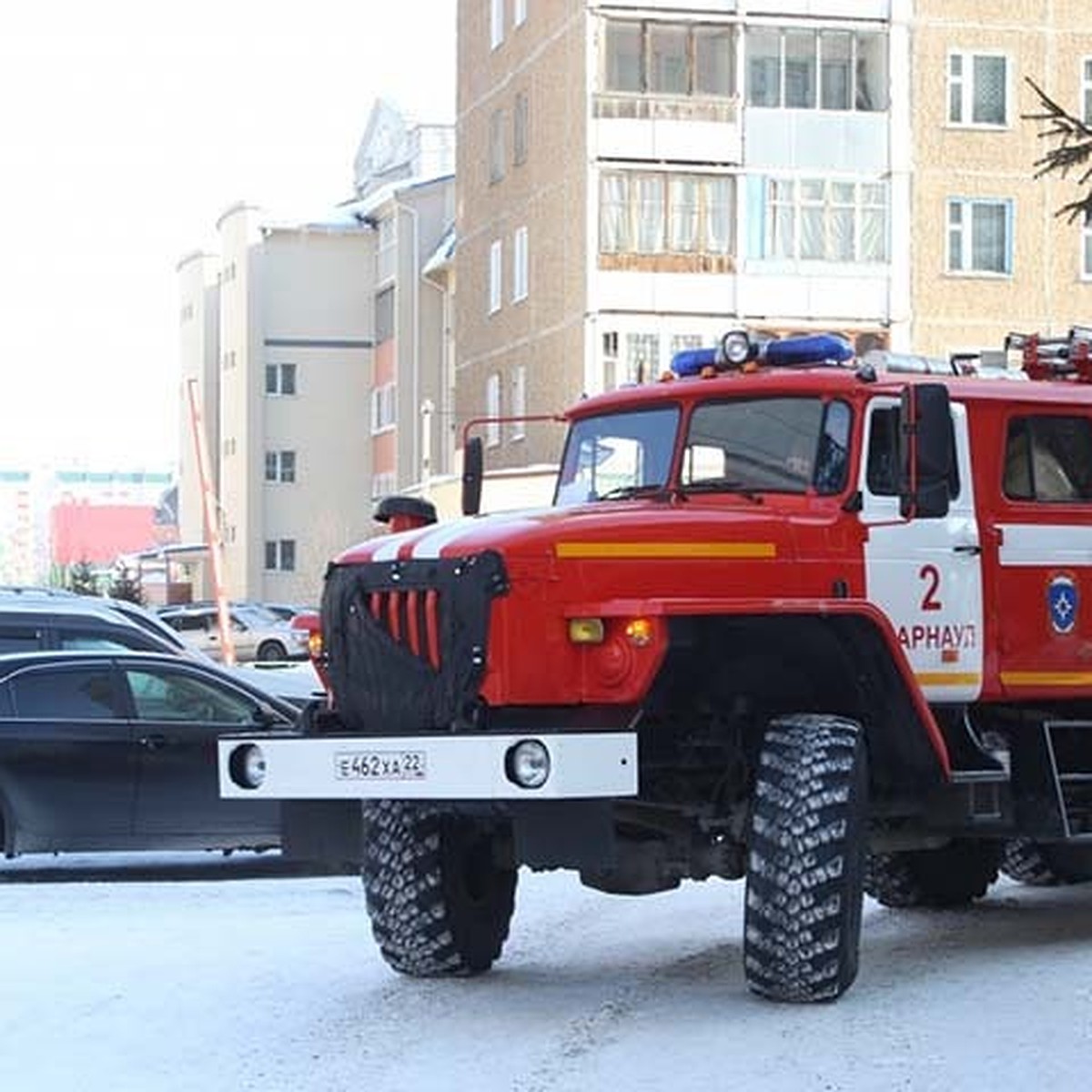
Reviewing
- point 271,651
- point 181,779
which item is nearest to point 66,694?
point 181,779

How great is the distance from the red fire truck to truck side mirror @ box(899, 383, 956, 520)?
0.01 meters

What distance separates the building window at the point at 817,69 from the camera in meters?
42.9

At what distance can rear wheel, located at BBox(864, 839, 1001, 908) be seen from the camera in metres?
11.1

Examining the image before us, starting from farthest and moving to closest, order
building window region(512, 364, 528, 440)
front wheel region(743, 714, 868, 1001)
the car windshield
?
building window region(512, 364, 528, 440), the car windshield, front wheel region(743, 714, 868, 1001)

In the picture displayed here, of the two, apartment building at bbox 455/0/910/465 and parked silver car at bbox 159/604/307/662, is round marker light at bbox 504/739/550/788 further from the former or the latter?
parked silver car at bbox 159/604/307/662

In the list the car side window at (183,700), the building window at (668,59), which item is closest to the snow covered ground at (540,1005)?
the car side window at (183,700)

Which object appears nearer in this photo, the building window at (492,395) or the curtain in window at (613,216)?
the curtain in window at (613,216)

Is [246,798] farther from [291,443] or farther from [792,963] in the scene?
[291,443]

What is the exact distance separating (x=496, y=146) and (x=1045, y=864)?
127ft

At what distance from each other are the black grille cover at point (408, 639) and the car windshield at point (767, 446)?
4.72 feet

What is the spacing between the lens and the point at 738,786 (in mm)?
8828

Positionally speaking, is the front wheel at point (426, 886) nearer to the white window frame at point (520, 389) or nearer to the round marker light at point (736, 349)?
the round marker light at point (736, 349)

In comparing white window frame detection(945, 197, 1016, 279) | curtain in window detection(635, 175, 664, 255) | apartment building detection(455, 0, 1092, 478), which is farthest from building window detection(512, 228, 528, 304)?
white window frame detection(945, 197, 1016, 279)

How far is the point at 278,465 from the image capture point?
69750 mm
